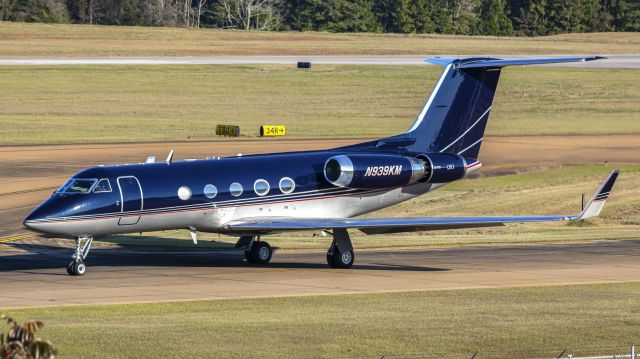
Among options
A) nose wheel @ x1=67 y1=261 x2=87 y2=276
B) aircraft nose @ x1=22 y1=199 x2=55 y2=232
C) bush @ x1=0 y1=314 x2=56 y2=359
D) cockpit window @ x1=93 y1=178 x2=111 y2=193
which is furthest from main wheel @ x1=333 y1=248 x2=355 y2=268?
bush @ x1=0 y1=314 x2=56 y2=359

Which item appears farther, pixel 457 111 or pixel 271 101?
pixel 271 101

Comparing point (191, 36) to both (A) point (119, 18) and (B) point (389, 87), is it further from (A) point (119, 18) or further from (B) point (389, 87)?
(B) point (389, 87)

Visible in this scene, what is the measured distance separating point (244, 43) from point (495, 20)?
4978 cm

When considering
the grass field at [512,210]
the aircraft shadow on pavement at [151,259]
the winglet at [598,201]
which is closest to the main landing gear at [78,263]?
the aircraft shadow on pavement at [151,259]

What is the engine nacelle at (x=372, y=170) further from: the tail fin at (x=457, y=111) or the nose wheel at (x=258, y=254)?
the nose wheel at (x=258, y=254)

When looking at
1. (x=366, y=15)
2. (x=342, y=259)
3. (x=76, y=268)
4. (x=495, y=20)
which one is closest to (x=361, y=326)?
(x=342, y=259)

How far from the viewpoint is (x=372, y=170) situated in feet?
112

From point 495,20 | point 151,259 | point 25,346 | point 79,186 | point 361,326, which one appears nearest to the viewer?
point 25,346

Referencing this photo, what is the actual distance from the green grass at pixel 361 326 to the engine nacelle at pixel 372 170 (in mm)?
6250

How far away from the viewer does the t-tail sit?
37.2 m

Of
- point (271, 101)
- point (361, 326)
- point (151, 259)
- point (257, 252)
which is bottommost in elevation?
point (151, 259)

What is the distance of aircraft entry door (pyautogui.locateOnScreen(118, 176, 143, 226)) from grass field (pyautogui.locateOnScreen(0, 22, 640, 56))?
90.6m

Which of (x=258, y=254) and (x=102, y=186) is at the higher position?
(x=102, y=186)

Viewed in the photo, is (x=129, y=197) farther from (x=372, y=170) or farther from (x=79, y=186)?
(x=372, y=170)
